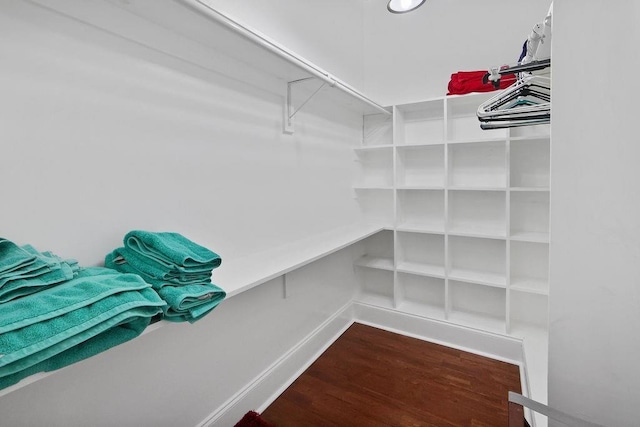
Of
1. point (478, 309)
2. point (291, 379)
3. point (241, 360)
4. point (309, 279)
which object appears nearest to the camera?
point (241, 360)

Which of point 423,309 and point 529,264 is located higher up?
point 529,264

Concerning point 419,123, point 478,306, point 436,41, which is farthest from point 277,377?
point 436,41

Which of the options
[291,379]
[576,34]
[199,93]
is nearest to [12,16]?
[199,93]

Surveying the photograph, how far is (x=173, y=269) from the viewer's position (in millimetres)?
923

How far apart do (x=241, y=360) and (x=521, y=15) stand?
287cm

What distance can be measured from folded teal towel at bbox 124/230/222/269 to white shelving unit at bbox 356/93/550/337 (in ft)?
5.86

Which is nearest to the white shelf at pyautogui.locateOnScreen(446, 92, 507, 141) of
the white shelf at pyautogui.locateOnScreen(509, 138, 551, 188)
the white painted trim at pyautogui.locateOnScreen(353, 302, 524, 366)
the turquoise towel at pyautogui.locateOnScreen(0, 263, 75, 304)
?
the white shelf at pyautogui.locateOnScreen(509, 138, 551, 188)

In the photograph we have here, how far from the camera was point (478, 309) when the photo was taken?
2.47 m

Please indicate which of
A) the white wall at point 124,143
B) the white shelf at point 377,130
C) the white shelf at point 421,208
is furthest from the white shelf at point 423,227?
the white wall at point 124,143

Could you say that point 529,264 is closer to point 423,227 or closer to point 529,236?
point 529,236

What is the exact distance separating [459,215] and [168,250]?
2216 mm

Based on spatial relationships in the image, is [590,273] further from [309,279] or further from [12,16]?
[12,16]

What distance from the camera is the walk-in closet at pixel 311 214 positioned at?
777 mm

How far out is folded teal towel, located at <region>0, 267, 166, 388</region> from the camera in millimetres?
584
